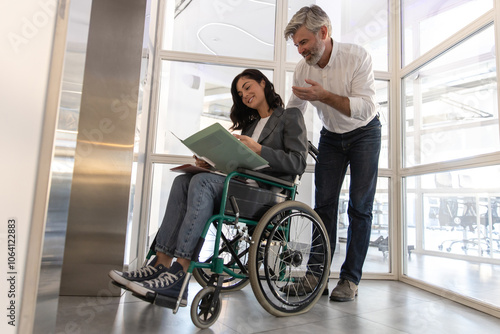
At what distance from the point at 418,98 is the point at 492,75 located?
66 centimetres

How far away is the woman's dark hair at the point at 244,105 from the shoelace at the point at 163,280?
3.05 feet

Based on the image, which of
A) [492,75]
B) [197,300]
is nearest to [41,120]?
[197,300]

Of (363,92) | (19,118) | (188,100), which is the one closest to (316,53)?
(363,92)

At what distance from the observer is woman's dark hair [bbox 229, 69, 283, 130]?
1.83 meters

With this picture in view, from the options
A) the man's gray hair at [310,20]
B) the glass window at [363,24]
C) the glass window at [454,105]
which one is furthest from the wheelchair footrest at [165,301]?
the glass window at [363,24]

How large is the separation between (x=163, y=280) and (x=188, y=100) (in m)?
1.52

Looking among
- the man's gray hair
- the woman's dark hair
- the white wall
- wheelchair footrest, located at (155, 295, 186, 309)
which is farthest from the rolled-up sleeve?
the white wall

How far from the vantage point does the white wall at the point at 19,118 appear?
0.67 metres

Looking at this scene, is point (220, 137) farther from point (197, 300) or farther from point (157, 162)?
point (157, 162)

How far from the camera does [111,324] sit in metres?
1.26

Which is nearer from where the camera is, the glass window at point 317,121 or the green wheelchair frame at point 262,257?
the green wheelchair frame at point 262,257

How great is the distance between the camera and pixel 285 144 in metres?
1.65

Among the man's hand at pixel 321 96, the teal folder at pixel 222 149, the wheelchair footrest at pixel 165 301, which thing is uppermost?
the man's hand at pixel 321 96

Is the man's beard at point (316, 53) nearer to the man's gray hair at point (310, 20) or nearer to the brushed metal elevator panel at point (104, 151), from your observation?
the man's gray hair at point (310, 20)
